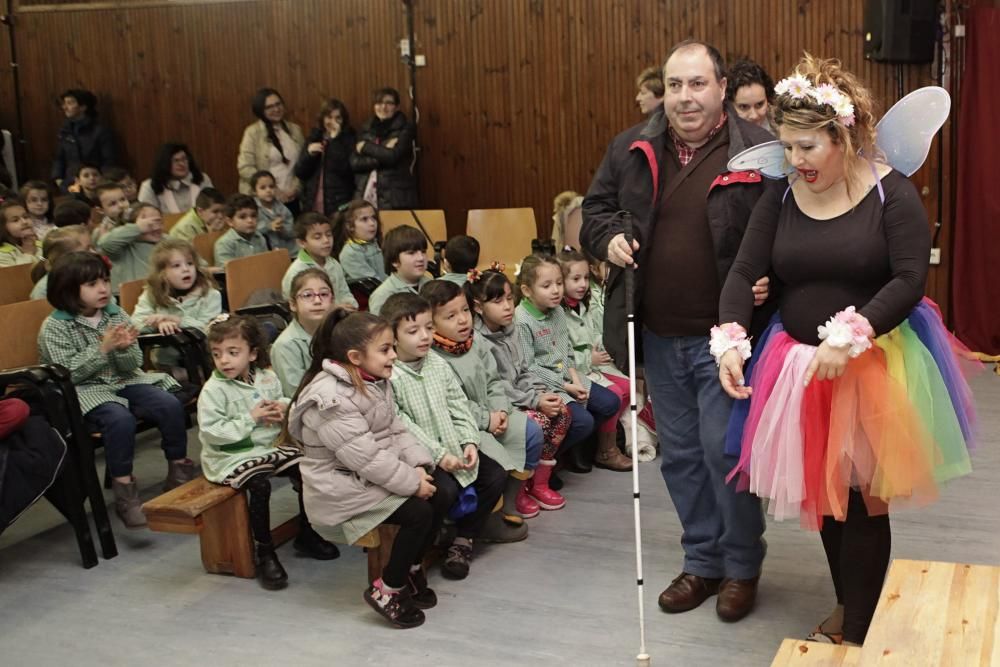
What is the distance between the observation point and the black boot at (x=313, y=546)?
4266mm

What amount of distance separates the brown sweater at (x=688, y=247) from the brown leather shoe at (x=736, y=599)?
77 centimetres

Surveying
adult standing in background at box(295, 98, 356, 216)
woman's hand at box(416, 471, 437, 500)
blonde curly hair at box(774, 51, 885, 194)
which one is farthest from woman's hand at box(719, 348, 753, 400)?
adult standing in background at box(295, 98, 356, 216)

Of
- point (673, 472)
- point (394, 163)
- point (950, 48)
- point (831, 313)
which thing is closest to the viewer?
point (831, 313)

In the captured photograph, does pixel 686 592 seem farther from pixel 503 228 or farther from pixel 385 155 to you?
pixel 385 155

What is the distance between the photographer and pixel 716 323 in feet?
11.3

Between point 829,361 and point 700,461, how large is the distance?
0.84m

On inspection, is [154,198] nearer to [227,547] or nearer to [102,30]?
[102,30]

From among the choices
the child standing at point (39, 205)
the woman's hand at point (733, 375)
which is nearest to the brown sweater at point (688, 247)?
the woman's hand at point (733, 375)

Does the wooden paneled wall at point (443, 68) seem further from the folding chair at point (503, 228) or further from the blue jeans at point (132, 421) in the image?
the blue jeans at point (132, 421)

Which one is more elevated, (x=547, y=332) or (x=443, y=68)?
(x=443, y=68)

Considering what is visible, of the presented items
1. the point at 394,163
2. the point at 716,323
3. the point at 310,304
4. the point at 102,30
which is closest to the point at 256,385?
the point at 310,304

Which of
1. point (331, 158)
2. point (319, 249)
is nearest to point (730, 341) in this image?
point (319, 249)

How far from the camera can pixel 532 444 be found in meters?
4.46

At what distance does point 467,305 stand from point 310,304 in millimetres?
657
